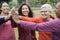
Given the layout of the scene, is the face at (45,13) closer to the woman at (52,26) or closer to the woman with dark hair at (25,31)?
the woman with dark hair at (25,31)

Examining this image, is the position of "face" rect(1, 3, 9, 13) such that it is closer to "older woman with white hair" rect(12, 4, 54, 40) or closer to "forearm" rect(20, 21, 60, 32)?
"older woman with white hair" rect(12, 4, 54, 40)

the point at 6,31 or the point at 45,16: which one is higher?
the point at 45,16

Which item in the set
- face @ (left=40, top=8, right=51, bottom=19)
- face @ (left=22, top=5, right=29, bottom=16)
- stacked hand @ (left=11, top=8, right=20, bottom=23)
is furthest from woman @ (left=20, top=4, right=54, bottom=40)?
stacked hand @ (left=11, top=8, right=20, bottom=23)

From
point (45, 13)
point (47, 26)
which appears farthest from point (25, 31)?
point (47, 26)

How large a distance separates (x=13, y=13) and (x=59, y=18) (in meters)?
0.84

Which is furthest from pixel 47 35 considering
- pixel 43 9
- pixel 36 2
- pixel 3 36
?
pixel 36 2

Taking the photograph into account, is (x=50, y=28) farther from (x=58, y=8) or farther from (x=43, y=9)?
(x=43, y=9)

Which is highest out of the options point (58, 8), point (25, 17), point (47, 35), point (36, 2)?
point (58, 8)

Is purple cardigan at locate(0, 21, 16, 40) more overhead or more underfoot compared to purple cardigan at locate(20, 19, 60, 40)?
more underfoot

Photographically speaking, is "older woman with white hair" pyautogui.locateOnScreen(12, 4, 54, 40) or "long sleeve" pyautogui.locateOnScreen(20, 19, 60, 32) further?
"older woman with white hair" pyautogui.locateOnScreen(12, 4, 54, 40)

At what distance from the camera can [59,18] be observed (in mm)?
4180

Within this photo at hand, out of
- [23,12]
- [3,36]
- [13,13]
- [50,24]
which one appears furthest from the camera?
[23,12]

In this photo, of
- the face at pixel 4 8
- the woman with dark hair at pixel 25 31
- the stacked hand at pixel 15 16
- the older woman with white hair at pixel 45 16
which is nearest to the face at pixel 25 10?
the woman with dark hair at pixel 25 31

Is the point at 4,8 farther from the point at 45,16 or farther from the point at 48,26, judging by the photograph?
the point at 48,26
